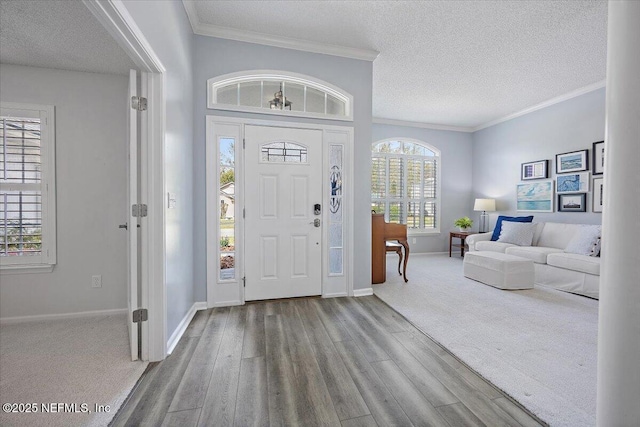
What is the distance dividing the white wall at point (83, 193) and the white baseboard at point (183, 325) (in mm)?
769

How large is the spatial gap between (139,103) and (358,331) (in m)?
2.42

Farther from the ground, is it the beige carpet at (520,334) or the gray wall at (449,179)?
the gray wall at (449,179)

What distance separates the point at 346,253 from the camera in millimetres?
3203

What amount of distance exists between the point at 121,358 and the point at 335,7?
337 cm

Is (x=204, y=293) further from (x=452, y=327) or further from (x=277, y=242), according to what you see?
(x=452, y=327)

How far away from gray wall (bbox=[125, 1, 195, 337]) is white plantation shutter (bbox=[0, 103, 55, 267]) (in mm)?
1344

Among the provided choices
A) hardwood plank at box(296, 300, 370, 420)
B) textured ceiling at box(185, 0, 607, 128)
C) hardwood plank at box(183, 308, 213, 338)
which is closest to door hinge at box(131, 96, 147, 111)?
textured ceiling at box(185, 0, 607, 128)

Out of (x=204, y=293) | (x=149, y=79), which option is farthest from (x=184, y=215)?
(x=149, y=79)

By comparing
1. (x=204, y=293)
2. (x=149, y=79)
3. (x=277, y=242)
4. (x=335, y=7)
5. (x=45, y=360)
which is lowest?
(x=45, y=360)

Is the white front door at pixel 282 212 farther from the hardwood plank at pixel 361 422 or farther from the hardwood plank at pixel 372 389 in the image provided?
the hardwood plank at pixel 361 422

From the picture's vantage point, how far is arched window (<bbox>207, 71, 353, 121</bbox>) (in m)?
2.89

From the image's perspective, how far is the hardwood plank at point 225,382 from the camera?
1.38 m

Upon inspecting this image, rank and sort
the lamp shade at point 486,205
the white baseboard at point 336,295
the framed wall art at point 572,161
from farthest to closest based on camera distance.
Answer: the lamp shade at point 486,205 < the framed wall art at point 572,161 < the white baseboard at point 336,295

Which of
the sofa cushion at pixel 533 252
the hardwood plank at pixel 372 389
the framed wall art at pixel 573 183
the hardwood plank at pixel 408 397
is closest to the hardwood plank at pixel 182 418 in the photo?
the hardwood plank at pixel 372 389
